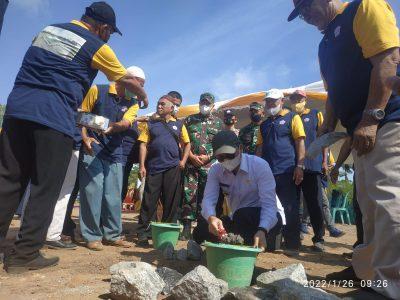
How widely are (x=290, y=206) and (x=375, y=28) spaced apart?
2.52 metres

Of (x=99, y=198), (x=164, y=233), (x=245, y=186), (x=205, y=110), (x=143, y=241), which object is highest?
(x=205, y=110)

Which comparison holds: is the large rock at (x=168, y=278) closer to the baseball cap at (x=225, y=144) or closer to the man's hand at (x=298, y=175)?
the baseball cap at (x=225, y=144)

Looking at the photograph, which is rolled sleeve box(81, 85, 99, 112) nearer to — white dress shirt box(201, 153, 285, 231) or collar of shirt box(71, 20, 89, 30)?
collar of shirt box(71, 20, 89, 30)

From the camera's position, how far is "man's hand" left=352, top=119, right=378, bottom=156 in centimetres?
183

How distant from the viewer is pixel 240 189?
10.7 feet

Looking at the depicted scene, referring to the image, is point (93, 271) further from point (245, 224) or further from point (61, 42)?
point (61, 42)

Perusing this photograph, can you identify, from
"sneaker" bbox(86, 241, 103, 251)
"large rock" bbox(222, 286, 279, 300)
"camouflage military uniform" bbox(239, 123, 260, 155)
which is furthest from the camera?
"camouflage military uniform" bbox(239, 123, 260, 155)

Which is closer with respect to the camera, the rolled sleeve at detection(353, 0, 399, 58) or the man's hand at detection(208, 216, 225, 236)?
the rolled sleeve at detection(353, 0, 399, 58)

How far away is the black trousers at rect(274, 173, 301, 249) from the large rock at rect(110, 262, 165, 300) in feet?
7.59

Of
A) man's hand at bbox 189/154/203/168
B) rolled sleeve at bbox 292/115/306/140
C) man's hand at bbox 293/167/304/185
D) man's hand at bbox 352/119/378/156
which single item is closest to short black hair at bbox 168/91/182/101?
man's hand at bbox 189/154/203/168

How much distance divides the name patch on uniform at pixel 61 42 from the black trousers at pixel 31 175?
566 millimetres

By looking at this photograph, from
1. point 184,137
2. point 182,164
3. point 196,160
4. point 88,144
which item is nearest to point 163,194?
point 182,164

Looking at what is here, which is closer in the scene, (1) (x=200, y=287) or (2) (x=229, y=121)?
(1) (x=200, y=287)

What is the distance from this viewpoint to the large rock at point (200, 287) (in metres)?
1.83
